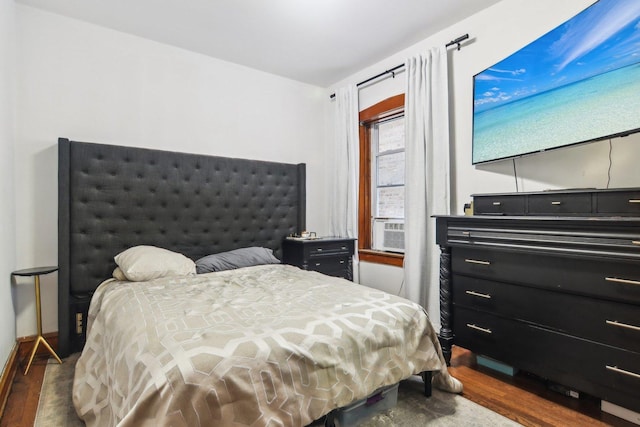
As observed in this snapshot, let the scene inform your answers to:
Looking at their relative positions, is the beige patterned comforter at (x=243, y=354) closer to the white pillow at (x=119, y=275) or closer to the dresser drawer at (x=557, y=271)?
the white pillow at (x=119, y=275)

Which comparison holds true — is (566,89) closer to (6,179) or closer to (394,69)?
(394,69)

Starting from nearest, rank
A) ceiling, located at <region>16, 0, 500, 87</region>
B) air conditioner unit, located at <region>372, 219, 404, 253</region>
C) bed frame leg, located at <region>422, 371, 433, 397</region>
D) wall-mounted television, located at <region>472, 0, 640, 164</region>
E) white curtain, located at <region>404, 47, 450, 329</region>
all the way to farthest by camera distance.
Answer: wall-mounted television, located at <region>472, 0, 640, 164</region>, bed frame leg, located at <region>422, 371, 433, 397</region>, ceiling, located at <region>16, 0, 500, 87</region>, white curtain, located at <region>404, 47, 450, 329</region>, air conditioner unit, located at <region>372, 219, 404, 253</region>

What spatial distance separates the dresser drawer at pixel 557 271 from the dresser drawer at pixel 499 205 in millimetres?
269

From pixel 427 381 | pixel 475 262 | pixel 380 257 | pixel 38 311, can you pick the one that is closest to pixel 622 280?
pixel 475 262

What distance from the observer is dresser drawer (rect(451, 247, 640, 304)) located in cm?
150

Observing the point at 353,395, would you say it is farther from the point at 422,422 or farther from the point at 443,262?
the point at 443,262

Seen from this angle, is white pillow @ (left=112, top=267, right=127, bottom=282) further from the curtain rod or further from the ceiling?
the curtain rod

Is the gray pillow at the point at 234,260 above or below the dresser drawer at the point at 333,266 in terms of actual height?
above

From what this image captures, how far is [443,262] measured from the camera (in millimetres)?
2266

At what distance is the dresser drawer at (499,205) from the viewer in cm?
198

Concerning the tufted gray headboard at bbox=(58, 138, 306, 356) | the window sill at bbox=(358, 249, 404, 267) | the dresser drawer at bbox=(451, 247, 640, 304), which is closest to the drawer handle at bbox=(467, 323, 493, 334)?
the dresser drawer at bbox=(451, 247, 640, 304)

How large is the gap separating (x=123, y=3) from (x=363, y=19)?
1.88 meters

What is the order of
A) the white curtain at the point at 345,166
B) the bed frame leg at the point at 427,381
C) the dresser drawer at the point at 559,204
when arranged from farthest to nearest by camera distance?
the white curtain at the point at 345,166 < the bed frame leg at the point at 427,381 < the dresser drawer at the point at 559,204

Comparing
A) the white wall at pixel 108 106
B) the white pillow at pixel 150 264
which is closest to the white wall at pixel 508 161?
the white wall at pixel 108 106
